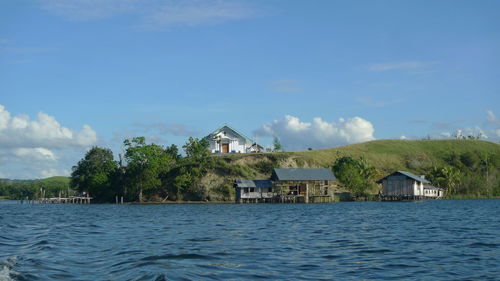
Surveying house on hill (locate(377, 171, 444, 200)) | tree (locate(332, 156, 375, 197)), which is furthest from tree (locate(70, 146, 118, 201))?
house on hill (locate(377, 171, 444, 200))

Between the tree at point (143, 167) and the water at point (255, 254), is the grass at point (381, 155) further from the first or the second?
the water at point (255, 254)

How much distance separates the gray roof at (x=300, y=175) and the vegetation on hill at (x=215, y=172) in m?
7.22

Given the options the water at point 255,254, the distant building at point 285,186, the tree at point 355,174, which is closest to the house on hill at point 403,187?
the tree at point 355,174

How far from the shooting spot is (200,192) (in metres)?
104

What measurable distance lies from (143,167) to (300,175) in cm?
3213

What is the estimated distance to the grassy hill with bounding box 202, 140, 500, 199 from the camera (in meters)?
110

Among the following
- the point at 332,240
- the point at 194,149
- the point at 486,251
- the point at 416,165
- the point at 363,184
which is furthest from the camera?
the point at 416,165

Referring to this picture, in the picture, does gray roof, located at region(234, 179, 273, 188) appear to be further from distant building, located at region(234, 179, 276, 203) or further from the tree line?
the tree line

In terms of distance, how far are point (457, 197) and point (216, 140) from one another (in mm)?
55170

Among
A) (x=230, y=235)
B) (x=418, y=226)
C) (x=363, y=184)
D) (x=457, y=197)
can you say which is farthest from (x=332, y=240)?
(x=457, y=197)

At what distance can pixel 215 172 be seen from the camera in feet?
358

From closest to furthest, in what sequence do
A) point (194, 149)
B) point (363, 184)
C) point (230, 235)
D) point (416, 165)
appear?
point (230, 235) < point (363, 184) < point (194, 149) < point (416, 165)

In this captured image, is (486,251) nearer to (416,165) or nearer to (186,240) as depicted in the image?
(186,240)

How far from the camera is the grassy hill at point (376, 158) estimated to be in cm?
10950
